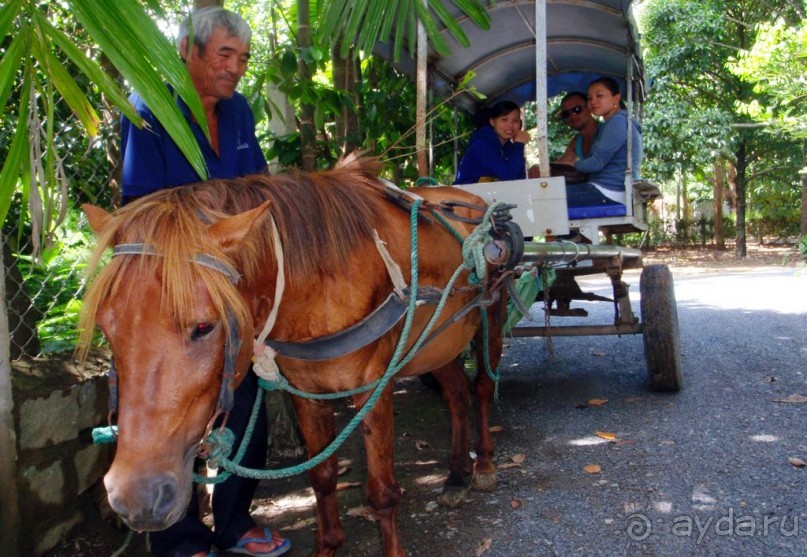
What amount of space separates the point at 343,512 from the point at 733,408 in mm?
2760

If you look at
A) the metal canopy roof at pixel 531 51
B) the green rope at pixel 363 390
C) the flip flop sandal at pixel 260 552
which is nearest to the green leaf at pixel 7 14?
the green rope at pixel 363 390

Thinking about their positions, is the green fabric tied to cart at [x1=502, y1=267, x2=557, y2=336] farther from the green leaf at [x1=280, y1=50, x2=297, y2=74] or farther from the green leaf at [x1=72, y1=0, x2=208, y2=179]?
the green leaf at [x1=72, y1=0, x2=208, y2=179]

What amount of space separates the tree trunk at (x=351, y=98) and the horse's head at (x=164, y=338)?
302 cm

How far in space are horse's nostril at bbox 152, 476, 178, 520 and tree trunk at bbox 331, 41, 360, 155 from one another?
3.36 metres

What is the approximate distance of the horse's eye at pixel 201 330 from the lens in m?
1.62

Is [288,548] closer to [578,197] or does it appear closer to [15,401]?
[15,401]

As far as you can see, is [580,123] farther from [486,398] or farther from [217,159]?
[217,159]

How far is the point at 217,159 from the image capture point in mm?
2568

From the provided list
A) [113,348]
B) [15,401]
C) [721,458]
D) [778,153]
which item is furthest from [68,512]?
[778,153]

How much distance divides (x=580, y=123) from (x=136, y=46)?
4.78 meters

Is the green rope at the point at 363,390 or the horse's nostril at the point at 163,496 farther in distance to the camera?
the green rope at the point at 363,390

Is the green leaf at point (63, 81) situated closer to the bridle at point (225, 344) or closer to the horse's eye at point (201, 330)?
the bridle at point (225, 344)

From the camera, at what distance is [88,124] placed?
5.40 feet

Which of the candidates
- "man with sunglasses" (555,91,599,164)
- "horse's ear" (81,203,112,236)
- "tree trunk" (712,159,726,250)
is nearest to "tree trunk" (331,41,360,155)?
"man with sunglasses" (555,91,599,164)
